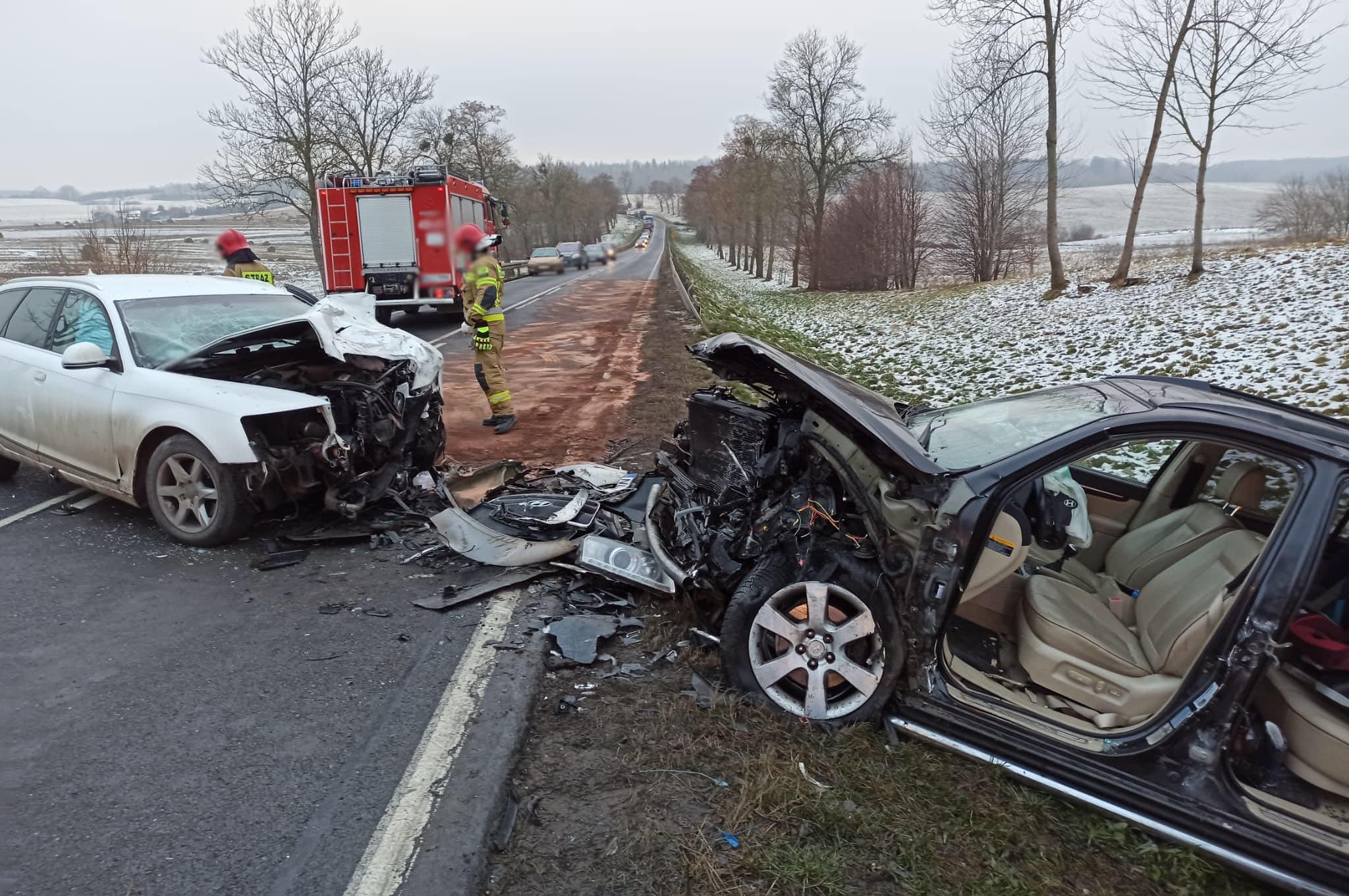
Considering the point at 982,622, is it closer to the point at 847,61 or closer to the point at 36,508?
the point at 36,508

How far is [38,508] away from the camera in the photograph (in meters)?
5.18

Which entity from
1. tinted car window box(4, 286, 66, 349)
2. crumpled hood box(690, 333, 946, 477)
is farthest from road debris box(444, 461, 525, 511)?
tinted car window box(4, 286, 66, 349)

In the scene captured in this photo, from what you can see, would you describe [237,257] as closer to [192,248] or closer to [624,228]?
[192,248]

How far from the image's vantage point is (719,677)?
3.32 metres

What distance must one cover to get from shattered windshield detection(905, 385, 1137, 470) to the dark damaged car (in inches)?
0.7

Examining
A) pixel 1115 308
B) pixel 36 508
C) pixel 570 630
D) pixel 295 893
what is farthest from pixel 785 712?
pixel 1115 308

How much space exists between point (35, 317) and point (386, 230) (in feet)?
32.7

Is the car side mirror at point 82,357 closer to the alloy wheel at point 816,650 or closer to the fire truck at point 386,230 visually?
the alloy wheel at point 816,650

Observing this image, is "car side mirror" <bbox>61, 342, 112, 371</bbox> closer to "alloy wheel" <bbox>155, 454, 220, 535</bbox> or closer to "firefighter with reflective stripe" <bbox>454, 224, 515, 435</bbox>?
"alloy wheel" <bbox>155, 454, 220, 535</bbox>

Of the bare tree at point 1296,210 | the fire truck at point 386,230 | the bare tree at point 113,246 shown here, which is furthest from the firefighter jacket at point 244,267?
the bare tree at point 1296,210

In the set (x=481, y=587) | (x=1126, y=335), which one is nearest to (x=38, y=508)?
(x=481, y=587)

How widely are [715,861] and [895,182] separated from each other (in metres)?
36.7

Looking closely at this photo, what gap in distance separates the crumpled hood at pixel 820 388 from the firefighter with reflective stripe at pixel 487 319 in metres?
4.49

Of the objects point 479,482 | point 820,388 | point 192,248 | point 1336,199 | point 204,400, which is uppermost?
point 1336,199
